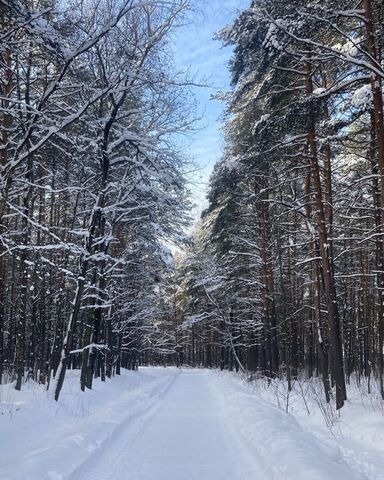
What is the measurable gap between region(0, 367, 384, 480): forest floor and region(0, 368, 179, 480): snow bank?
0.07 ft

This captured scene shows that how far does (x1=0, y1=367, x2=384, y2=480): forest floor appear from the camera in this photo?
594 cm

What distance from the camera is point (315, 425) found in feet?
34.5

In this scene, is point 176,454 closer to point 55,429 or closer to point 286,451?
point 286,451

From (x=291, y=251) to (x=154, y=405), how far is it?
13041mm

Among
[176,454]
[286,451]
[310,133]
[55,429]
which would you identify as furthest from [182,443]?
[310,133]

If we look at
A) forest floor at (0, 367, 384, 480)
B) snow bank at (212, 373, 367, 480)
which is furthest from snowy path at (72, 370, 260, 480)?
snow bank at (212, 373, 367, 480)

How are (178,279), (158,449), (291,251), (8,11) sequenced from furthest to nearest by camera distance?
1. (178,279)
2. (291,251)
3. (158,449)
4. (8,11)

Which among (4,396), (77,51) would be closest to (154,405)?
(4,396)

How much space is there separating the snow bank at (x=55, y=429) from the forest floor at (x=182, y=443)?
0.02 meters

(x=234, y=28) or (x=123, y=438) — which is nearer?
(x=123, y=438)

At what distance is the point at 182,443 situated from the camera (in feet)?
27.2

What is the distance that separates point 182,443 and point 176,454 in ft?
3.09

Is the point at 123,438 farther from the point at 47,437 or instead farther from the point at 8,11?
the point at 8,11

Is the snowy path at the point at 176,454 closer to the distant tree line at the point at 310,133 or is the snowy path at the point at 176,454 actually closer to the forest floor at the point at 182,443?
the forest floor at the point at 182,443
